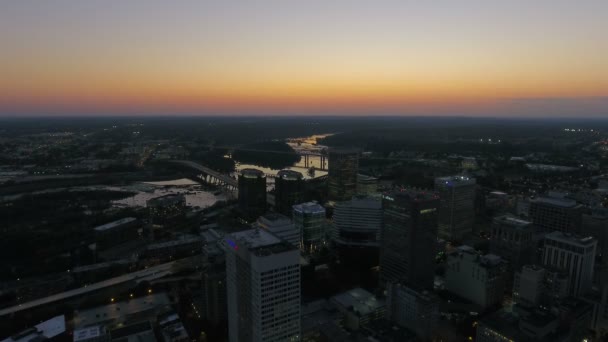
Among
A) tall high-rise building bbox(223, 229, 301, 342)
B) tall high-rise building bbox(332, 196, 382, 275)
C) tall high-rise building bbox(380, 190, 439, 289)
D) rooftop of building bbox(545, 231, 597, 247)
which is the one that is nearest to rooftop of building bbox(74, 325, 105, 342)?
tall high-rise building bbox(223, 229, 301, 342)

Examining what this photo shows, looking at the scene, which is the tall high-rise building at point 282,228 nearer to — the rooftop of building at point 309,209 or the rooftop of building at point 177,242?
the rooftop of building at point 309,209

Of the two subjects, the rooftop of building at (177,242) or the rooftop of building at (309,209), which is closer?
the rooftop of building at (177,242)

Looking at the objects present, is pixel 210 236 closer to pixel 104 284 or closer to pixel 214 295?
pixel 104 284

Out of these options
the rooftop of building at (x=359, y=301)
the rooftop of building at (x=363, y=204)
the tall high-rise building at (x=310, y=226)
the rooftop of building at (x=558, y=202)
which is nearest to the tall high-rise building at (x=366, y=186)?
the rooftop of building at (x=363, y=204)

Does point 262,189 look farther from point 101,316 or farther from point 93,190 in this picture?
point 93,190

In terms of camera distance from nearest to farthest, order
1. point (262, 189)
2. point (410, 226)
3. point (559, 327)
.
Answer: point (559, 327) → point (410, 226) → point (262, 189)

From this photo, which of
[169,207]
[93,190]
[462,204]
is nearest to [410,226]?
[462,204]

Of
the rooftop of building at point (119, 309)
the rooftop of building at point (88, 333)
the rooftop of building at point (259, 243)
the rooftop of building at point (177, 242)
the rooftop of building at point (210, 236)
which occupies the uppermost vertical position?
the rooftop of building at point (259, 243)
